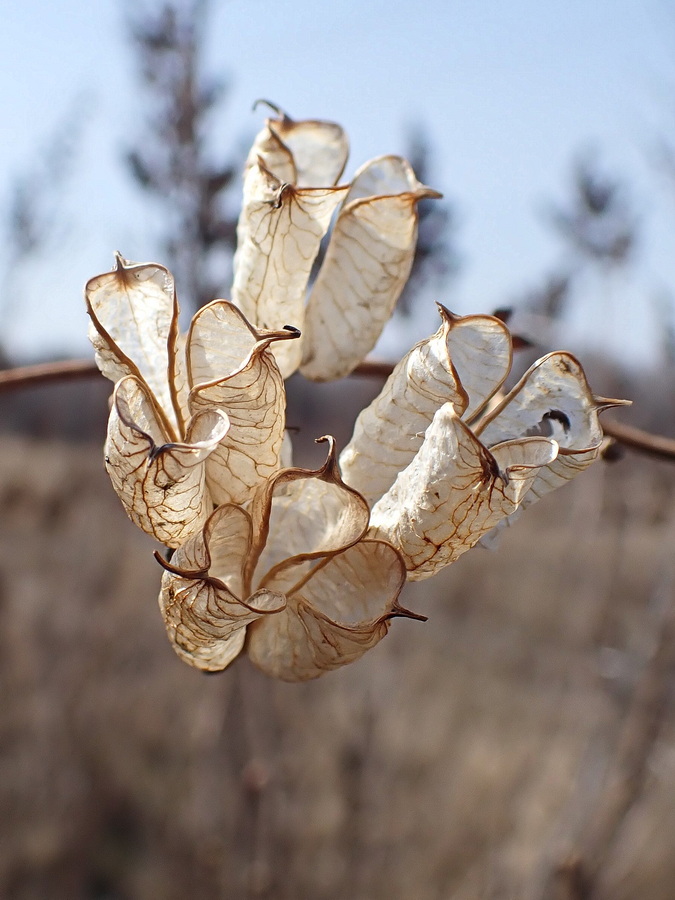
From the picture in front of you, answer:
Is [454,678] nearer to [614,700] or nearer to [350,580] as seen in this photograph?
[614,700]

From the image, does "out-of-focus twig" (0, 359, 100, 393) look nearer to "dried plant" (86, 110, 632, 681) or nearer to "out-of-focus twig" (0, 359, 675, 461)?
"out-of-focus twig" (0, 359, 675, 461)

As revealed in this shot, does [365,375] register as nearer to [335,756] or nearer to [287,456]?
[287,456]

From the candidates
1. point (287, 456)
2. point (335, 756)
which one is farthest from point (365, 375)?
point (335, 756)

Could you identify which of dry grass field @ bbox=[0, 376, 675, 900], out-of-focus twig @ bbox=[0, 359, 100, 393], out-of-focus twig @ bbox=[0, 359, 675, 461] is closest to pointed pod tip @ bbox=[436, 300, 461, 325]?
out-of-focus twig @ bbox=[0, 359, 675, 461]

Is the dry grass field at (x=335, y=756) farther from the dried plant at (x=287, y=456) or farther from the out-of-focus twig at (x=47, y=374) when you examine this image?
the dried plant at (x=287, y=456)

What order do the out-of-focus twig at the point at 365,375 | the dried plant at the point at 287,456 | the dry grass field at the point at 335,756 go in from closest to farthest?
1. the dried plant at the point at 287,456
2. the out-of-focus twig at the point at 365,375
3. the dry grass field at the point at 335,756

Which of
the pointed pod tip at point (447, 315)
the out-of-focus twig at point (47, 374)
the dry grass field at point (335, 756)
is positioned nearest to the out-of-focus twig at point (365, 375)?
the out-of-focus twig at point (47, 374)
